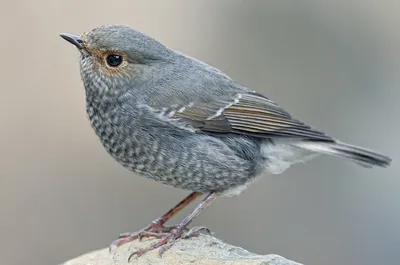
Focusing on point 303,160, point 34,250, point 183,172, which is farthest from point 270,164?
point 34,250

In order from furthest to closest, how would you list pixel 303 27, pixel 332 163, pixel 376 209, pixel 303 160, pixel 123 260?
pixel 303 27 → pixel 332 163 → pixel 376 209 → pixel 303 160 → pixel 123 260

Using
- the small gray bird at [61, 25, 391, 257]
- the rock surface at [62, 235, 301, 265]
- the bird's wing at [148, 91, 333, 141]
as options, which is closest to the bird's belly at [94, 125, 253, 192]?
the small gray bird at [61, 25, 391, 257]

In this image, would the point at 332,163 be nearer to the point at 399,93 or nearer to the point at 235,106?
the point at 399,93

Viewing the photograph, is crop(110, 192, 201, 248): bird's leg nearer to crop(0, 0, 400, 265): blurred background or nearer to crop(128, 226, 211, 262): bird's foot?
crop(128, 226, 211, 262): bird's foot

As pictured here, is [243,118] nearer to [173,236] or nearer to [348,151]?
[348,151]

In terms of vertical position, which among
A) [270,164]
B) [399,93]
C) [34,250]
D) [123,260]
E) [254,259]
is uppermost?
[399,93]

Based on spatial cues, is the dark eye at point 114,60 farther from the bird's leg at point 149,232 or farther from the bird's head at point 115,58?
the bird's leg at point 149,232

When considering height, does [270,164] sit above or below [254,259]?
above

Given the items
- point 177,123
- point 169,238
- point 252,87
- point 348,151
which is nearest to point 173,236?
point 169,238
